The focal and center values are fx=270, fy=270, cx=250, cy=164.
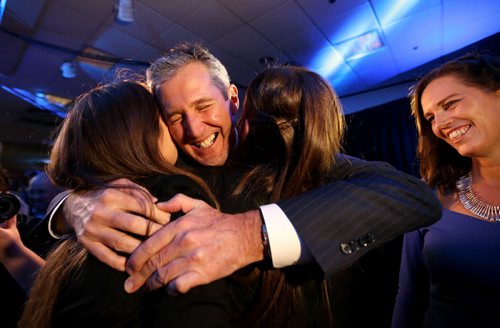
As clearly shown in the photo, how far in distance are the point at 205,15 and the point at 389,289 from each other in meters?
3.41

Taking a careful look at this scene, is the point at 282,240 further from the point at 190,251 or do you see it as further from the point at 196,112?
the point at 196,112

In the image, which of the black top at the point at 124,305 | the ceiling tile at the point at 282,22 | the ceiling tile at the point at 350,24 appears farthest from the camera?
the ceiling tile at the point at 350,24

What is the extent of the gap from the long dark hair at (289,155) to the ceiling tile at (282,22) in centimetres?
236

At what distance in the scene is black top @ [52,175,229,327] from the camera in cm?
50

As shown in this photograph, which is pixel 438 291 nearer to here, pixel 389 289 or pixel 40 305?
pixel 40 305

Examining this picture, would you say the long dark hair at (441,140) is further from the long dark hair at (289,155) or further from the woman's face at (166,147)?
the woman's face at (166,147)

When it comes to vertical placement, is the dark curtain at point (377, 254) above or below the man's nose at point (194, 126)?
below

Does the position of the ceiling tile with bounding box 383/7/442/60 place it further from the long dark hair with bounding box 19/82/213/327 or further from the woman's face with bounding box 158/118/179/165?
the long dark hair with bounding box 19/82/213/327

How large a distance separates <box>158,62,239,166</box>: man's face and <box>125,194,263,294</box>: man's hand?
729 mm

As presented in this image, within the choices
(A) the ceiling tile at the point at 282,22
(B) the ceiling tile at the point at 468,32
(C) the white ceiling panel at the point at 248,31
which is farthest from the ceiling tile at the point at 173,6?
(B) the ceiling tile at the point at 468,32

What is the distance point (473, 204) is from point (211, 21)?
284 cm

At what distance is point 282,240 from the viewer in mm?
616

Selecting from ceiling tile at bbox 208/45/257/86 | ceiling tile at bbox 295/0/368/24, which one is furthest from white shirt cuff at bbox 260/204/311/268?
ceiling tile at bbox 208/45/257/86

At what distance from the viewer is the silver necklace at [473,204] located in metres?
1.21
